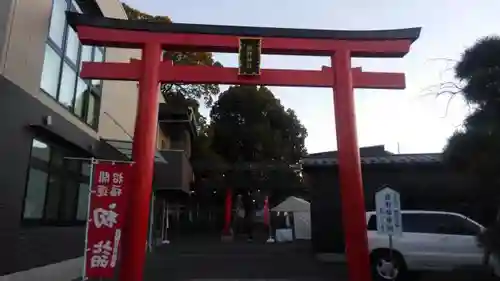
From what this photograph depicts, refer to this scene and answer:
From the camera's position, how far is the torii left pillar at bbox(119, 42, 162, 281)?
8.51 meters

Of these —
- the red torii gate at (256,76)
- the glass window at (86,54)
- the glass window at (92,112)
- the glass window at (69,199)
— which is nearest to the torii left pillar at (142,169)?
the red torii gate at (256,76)

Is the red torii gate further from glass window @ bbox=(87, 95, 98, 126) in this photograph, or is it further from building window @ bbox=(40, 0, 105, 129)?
glass window @ bbox=(87, 95, 98, 126)

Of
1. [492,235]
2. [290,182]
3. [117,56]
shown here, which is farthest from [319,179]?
[290,182]

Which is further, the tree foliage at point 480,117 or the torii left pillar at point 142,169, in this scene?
the torii left pillar at point 142,169

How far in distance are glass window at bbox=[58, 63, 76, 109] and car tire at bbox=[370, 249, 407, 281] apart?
8381 millimetres

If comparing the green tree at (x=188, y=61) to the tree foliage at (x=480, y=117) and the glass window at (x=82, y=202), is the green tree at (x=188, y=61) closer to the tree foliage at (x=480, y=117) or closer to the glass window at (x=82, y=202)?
the glass window at (x=82, y=202)

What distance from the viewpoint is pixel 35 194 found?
8.46 meters

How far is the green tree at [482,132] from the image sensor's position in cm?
701

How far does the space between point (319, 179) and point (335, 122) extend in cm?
722

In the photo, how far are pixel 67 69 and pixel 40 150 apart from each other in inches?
94.0

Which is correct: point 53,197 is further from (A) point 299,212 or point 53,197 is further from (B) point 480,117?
(A) point 299,212

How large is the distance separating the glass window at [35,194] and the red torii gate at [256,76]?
177cm

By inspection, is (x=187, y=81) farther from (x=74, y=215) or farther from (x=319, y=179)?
(x=319, y=179)

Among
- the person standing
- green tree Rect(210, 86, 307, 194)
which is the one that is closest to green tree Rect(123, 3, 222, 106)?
green tree Rect(210, 86, 307, 194)
